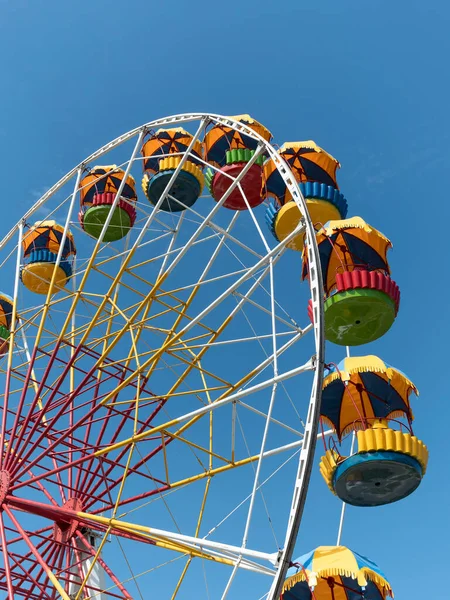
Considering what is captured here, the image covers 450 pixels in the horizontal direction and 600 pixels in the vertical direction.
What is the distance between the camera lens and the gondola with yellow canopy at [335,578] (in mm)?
13445

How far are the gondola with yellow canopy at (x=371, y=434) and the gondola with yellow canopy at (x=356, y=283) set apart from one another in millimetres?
1509

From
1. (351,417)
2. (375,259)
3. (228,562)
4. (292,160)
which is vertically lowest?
(228,562)

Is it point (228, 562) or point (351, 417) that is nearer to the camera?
point (228, 562)

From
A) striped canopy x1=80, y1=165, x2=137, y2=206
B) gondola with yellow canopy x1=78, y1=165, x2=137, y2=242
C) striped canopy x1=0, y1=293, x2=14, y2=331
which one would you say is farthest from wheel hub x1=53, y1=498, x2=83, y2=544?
striped canopy x1=80, y1=165, x2=137, y2=206

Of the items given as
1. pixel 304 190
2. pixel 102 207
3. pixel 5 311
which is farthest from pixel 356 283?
pixel 5 311

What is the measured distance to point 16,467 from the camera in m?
13.4

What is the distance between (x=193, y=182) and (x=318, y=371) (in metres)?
8.31

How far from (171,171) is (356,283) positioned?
6999 millimetres

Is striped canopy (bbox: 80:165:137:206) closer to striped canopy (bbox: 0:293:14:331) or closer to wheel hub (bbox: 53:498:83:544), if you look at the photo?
striped canopy (bbox: 0:293:14:331)

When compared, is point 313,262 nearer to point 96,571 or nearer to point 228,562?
point 228,562

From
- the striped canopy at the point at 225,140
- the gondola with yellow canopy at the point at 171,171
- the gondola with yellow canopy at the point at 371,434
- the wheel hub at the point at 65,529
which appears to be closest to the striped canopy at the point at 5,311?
the gondola with yellow canopy at the point at 171,171

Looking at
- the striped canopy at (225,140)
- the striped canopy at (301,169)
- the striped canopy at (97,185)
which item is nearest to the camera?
the striped canopy at (301,169)

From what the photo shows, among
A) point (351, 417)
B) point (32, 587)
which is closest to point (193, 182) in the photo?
point (351, 417)

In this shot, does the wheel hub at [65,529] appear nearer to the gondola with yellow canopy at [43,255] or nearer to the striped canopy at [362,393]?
the striped canopy at [362,393]
